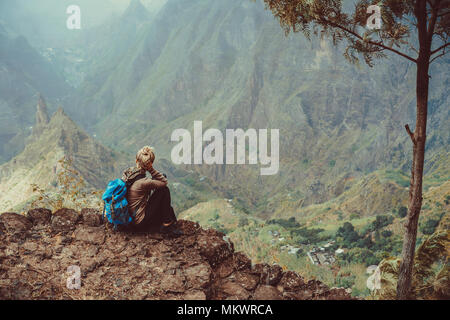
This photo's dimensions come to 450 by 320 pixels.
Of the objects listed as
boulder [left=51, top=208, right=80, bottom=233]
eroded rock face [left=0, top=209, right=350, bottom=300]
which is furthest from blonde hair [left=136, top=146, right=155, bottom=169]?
boulder [left=51, top=208, right=80, bottom=233]

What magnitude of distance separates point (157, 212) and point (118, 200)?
2.26 feet

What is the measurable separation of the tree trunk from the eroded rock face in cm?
109

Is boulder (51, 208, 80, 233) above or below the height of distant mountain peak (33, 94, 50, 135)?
below

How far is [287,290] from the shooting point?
15.6 feet

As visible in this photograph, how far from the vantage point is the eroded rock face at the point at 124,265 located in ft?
14.3

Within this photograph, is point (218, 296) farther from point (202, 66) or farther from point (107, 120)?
point (107, 120)

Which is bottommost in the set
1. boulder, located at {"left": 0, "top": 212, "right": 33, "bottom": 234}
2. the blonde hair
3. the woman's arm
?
boulder, located at {"left": 0, "top": 212, "right": 33, "bottom": 234}

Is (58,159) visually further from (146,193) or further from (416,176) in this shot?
(416,176)

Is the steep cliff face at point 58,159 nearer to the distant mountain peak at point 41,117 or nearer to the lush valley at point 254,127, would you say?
the lush valley at point 254,127

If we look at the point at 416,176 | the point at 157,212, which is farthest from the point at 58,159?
the point at 416,176

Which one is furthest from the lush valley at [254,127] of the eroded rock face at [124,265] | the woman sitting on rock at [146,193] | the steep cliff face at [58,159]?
the woman sitting on rock at [146,193]

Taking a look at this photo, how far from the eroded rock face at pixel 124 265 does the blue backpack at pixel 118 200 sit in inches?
15.5

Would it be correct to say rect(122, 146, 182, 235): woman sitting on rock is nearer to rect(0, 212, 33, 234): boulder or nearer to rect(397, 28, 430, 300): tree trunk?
rect(0, 212, 33, 234): boulder

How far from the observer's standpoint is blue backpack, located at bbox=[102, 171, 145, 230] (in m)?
5.23
